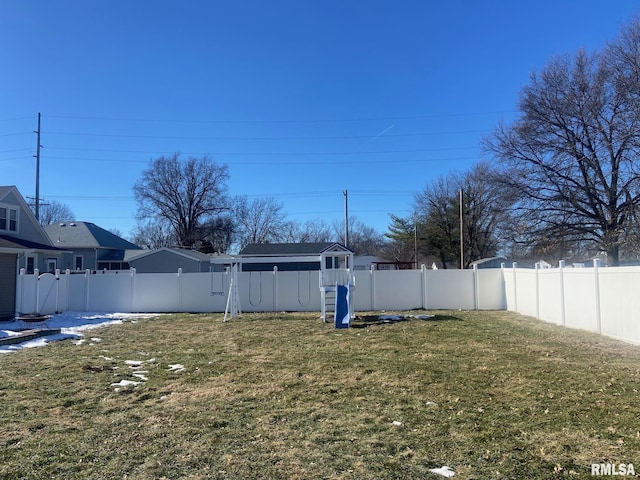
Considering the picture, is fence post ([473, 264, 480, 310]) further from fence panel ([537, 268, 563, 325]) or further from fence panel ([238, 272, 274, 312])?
fence panel ([238, 272, 274, 312])

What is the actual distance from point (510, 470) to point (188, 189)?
44.9m

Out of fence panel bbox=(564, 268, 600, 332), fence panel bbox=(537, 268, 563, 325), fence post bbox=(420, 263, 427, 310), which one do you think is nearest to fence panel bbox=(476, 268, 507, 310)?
fence post bbox=(420, 263, 427, 310)

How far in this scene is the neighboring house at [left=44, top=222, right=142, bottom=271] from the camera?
3198cm

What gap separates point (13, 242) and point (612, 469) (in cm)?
1781

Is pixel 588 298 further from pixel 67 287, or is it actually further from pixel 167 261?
pixel 167 261

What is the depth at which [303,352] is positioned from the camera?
8320mm

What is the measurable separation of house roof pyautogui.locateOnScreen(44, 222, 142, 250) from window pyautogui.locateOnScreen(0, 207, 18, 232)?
43.2 ft

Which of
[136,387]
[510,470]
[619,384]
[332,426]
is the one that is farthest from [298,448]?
[619,384]

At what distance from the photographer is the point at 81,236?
32.8 metres

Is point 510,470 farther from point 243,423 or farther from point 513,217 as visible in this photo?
point 513,217

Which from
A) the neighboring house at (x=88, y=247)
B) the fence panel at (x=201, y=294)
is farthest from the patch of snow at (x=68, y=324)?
the neighboring house at (x=88, y=247)

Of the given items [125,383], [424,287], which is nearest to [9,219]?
[125,383]

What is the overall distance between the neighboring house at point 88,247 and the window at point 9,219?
12392mm

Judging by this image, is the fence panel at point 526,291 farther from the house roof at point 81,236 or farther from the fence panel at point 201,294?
the house roof at point 81,236
